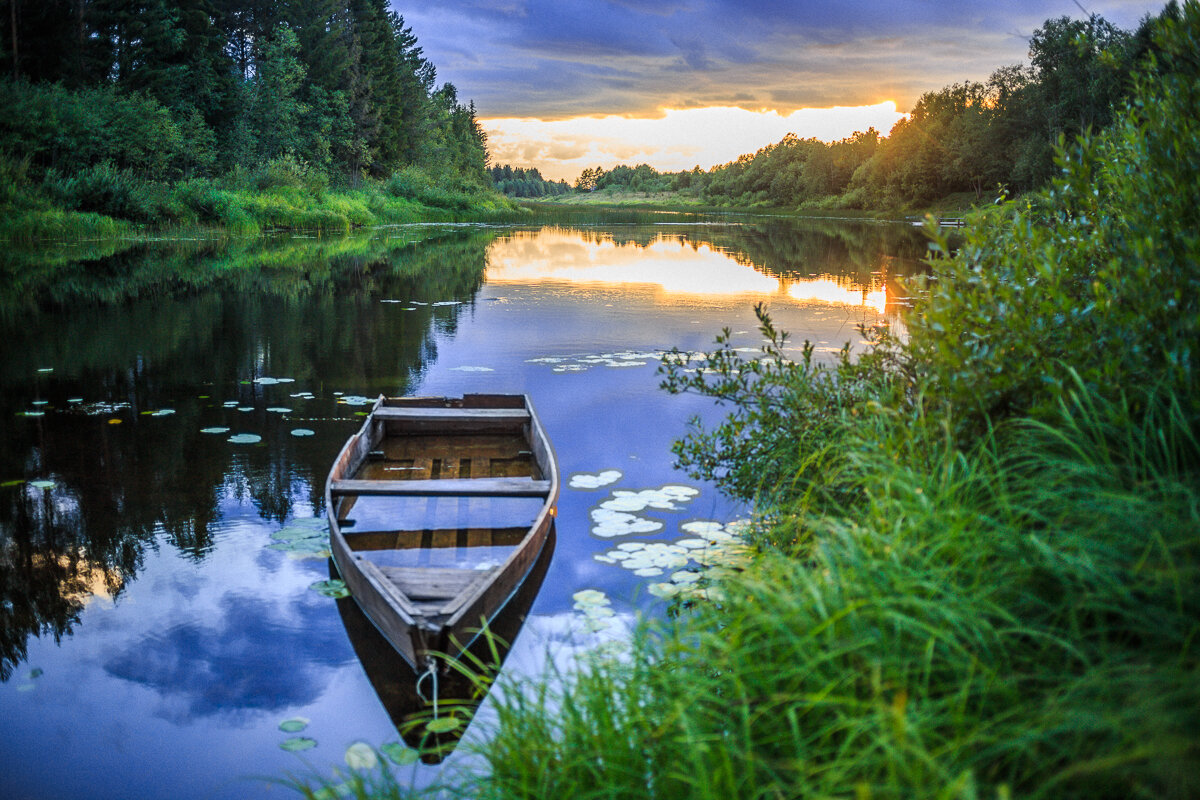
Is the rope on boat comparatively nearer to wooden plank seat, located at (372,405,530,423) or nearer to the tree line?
wooden plank seat, located at (372,405,530,423)

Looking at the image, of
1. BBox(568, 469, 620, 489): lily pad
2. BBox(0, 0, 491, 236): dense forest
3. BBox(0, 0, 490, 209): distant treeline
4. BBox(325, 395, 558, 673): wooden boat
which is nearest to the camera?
BBox(325, 395, 558, 673): wooden boat

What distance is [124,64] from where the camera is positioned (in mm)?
35781

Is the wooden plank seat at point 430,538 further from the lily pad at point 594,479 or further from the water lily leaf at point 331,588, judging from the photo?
the lily pad at point 594,479

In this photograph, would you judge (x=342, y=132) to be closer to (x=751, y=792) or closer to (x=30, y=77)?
(x=30, y=77)

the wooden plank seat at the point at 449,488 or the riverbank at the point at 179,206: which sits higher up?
the riverbank at the point at 179,206

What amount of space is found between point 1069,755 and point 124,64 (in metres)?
42.7

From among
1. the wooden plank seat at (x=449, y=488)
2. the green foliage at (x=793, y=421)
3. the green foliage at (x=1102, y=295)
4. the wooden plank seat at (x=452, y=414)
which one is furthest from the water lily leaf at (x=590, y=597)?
the wooden plank seat at (x=452, y=414)

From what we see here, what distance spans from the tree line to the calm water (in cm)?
1352

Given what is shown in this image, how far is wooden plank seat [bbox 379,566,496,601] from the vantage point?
171 inches

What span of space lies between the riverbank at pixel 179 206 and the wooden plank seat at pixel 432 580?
24889mm

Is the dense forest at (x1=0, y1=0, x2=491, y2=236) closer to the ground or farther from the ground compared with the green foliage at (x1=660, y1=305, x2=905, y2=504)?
farther from the ground

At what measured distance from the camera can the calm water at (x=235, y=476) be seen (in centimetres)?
385

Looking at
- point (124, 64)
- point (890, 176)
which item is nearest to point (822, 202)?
point (890, 176)

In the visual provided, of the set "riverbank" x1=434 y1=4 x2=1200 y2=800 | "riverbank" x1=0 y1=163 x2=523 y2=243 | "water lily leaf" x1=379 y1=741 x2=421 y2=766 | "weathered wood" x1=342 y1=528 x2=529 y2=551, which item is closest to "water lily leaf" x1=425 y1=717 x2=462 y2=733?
"water lily leaf" x1=379 y1=741 x2=421 y2=766
